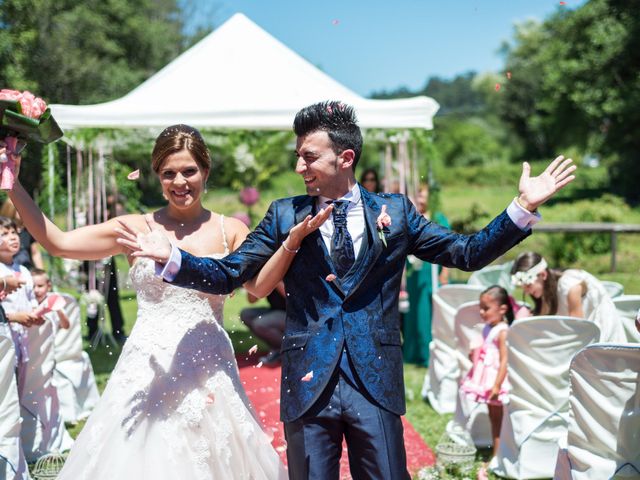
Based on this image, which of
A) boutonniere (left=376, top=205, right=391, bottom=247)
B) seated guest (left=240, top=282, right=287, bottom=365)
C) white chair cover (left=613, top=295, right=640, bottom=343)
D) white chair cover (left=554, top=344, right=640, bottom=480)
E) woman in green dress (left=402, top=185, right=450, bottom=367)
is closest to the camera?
boutonniere (left=376, top=205, right=391, bottom=247)

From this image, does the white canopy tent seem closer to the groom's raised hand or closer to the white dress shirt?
the white dress shirt

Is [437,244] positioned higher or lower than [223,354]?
higher

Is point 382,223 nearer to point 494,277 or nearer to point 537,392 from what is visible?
point 537,392

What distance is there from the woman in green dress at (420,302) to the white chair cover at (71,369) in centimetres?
359

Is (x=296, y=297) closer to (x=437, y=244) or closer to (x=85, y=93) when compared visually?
(x=437, y=244)

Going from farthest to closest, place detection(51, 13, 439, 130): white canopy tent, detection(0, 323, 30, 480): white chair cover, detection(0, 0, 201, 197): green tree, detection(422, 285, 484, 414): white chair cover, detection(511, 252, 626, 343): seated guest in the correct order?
detection(0, 0, 201, 197): green tree, detection(51, 13, 439, 130): white canopy tent, detection(422, 285, 484, 414): white chair cover, detection(511, 252, 626, 343): seated guest, detection(0, 323, 30, 480): white chair cover

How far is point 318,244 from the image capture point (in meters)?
2.86

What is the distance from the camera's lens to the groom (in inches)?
108

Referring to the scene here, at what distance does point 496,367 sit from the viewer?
17.2 feet

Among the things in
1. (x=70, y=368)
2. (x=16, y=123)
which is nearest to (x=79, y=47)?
(x=70, y=368)

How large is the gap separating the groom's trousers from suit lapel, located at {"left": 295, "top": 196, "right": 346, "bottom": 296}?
318 mm

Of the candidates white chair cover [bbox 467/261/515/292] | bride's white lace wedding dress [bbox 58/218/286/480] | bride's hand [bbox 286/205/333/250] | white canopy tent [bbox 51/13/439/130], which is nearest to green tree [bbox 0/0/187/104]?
white canopy tent [bbox 51/13/439/130]

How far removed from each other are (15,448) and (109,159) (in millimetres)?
5919

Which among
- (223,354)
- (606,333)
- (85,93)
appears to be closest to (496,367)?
(606,333)
